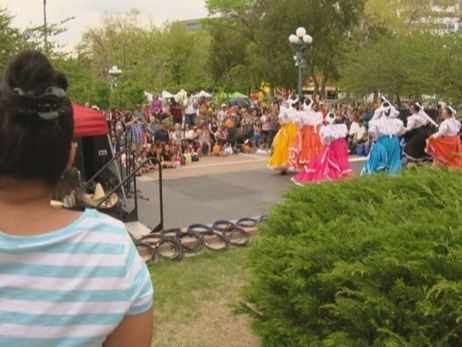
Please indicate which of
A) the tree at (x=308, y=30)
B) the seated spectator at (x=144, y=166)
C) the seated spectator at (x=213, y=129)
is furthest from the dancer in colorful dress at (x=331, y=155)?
the tree at (x=308, y=30)

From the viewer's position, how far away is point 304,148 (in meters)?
12.5

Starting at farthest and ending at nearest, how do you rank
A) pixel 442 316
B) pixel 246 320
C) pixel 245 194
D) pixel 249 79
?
1. pixel 249 79
2. pixel 245 194
3. pixel 246 320
4. pixel 442 316

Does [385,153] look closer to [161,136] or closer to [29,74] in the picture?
[161,136]

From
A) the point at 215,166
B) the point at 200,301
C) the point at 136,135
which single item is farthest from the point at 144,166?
the point at 200,301

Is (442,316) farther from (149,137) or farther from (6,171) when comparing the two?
(149,137)

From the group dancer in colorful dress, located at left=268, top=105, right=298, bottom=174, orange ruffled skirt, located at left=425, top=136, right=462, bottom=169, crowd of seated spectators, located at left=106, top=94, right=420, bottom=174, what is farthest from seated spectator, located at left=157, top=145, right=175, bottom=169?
orange ruffled skirt, located at left=425, top=136, right=462, bottom=169

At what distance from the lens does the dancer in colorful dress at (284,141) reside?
12.8 meters

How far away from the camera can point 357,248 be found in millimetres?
2801

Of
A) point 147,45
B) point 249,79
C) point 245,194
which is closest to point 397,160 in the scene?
point 245,194

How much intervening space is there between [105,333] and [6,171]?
0.44 meters

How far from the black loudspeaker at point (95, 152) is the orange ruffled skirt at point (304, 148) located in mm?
4638

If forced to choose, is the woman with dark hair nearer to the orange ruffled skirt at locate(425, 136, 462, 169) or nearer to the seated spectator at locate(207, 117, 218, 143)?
the orange ruffled skirt at locate(425, 136, 462, 169)

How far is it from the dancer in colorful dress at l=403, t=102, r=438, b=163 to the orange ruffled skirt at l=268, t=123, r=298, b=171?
2.81 meters

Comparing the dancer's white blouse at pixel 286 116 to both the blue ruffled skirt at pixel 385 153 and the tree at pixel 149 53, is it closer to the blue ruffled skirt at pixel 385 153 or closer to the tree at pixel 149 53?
the blue ruffled skirt at pixel 385 153
